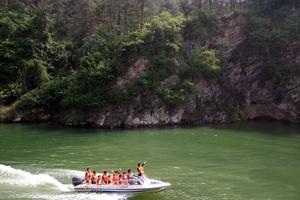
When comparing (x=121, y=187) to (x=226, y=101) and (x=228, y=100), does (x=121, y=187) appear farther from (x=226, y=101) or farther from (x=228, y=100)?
(x=228, y=100)

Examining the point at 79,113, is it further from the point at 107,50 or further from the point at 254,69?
the point at 254,69

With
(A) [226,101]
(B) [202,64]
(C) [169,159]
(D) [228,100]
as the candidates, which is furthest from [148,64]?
(C) [169,159]

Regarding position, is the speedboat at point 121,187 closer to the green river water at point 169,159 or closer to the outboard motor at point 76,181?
the outboard motor at point 76,181

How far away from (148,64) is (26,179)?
27.8m

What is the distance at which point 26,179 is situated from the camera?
25578 millimetres

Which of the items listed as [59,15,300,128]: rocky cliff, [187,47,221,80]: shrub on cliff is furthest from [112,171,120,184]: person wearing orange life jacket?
[187,47,221,80]: shrub on cliff

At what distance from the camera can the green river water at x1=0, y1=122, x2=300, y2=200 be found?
2419 cm

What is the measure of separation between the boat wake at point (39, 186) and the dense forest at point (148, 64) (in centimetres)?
2113

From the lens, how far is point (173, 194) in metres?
23.8

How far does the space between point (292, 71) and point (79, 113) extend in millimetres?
24130

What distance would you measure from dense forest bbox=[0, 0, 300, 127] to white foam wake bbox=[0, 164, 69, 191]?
2130cm

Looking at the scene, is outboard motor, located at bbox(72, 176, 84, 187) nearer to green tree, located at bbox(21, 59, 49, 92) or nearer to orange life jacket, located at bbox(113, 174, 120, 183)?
orange life jacket, located at bbox(113, 174, 120, 183)

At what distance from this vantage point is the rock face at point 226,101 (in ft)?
160

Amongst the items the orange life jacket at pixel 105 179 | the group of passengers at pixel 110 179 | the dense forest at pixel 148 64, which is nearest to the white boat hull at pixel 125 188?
the group of passengers at pixel 110 179
